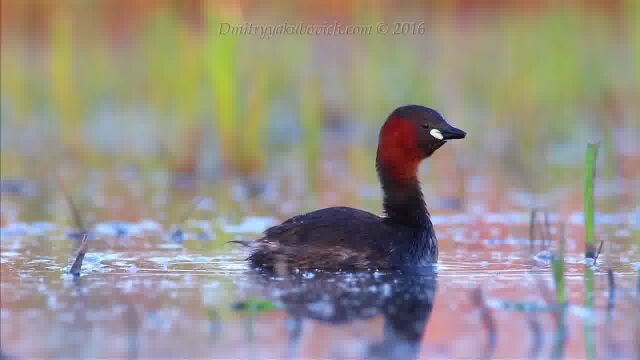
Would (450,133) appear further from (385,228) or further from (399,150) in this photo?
(385,228)

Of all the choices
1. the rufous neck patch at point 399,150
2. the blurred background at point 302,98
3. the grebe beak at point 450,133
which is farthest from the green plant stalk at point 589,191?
the blurred background at point 302,98

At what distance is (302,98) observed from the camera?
11.2 metres

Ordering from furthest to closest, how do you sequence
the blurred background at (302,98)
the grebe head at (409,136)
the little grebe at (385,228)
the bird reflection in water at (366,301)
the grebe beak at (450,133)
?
1. the blurred background at (302,98)
2. the grebe head at (409,136)
3. the grebe beak at (450,133)
4. the little grebe at (385,228)
5. the bird reflection in water at (366,301)

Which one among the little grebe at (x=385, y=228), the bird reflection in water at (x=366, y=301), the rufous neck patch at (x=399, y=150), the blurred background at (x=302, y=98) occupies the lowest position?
the bird reflection in water at (x=366, y=301)

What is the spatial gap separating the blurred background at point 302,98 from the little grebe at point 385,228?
184 cm

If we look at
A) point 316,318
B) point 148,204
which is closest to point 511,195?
point 148,204

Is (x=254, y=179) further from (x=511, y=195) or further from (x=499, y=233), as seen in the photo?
(x=499, y=233)

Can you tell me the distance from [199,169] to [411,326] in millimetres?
6279

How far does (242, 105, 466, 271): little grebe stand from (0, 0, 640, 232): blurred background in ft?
6.03

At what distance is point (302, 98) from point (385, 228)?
384 cm

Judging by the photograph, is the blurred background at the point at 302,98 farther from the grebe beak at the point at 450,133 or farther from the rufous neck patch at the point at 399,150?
the grebe beak at the point at 450,133

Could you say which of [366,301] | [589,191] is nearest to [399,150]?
[589,191]

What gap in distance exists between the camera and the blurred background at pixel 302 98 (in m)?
10.9

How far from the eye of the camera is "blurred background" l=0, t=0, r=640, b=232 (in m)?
10.9
